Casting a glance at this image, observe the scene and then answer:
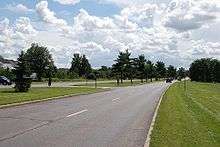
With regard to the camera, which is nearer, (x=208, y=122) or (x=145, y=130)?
(x=145, y=130)

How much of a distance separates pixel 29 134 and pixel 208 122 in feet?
27.3

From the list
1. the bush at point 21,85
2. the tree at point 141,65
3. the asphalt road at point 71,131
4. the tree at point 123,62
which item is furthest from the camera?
the tree at point 141,65

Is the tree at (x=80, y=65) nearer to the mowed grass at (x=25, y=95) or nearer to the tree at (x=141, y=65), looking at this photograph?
the tree at (x=141, y=65)

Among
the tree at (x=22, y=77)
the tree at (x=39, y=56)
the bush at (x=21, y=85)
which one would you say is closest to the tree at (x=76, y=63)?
the tree at (x=39, y=56)

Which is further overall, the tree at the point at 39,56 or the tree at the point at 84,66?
the tree at the point at 84,66

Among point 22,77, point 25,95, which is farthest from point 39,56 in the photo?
point 25,95

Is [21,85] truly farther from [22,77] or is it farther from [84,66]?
[84,66]

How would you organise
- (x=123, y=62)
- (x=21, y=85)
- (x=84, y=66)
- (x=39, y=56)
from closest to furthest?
1. (x=21, y=85)
2. (x=123, y=62)
3. (x=39, y=56)
4. (x=84, y=66)

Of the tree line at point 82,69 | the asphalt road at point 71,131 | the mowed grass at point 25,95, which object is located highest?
Result: the tree line at point 82,69

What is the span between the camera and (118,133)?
1450 cm

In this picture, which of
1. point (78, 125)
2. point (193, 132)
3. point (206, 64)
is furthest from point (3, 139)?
point (206, 64)

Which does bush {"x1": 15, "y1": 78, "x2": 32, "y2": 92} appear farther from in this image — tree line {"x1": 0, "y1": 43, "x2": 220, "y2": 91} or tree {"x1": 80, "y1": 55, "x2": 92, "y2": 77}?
tree {"x1": 80, "y1": 55, "x2": 92, "y2": 77}

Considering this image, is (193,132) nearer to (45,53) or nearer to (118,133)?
(118,133)

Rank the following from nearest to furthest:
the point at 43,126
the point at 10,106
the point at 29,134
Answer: the point at 29,134 < the point at 43,126 < the point at 10,106
